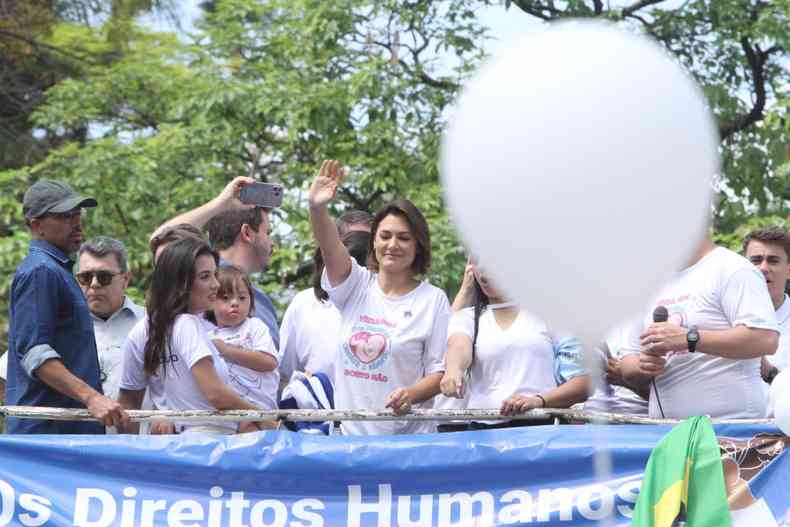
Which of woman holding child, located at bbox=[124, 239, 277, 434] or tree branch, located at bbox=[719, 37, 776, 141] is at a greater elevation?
tree branch, located at bbox=[719, 37, 776, 141]

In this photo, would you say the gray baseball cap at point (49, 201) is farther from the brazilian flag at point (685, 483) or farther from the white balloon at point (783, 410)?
the white balloon at point (783, 410)

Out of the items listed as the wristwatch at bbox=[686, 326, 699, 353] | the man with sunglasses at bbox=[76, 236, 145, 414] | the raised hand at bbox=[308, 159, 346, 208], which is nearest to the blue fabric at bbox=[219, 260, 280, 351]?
the man with sunglasses at bbox=[76, 236, 145, 414]

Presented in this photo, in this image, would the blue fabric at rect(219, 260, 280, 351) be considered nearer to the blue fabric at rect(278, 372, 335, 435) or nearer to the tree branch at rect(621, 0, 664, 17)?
the blue fabric at rect(278, 372, 335, 435)

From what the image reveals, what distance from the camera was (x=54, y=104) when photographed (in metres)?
13.3

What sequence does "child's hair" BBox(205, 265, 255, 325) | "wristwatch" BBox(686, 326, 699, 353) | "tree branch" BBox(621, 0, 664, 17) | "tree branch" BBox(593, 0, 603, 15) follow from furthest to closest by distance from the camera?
"tree branch" BBox(621, 0, 664, 17) → "tree branch" BBox(593, 0, 603, 15) → "child's hair" BBox(205, 265, 255, 325) → "wristwatch" BBox(686, 326, 699, 353)

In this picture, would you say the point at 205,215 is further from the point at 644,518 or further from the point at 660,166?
the point at 660,166

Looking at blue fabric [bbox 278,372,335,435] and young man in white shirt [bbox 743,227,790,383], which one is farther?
young man in white shirt [bbox 743,227,790,383]

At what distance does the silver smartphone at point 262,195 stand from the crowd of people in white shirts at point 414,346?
1.33ft

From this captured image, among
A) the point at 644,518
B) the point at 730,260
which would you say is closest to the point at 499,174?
the point at 644,518

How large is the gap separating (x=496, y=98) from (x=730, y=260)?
2.50 metres

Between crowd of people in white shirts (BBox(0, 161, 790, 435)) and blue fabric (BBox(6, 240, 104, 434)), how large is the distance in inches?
8.0

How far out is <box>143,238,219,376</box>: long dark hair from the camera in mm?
5371

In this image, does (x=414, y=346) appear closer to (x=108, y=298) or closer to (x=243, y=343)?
(x=243, y=343)

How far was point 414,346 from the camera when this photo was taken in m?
5.52
